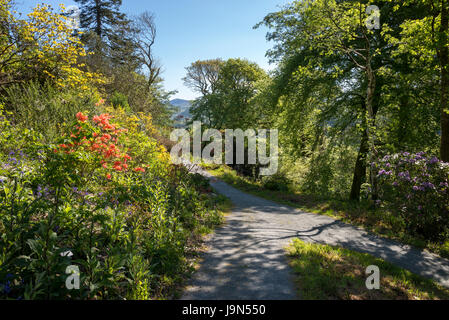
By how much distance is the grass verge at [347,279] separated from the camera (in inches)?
131

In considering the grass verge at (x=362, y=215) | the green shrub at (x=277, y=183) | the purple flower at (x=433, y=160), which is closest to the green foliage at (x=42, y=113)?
the grass verge at (x=362, y=215)

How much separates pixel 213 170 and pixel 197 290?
18.7 meters

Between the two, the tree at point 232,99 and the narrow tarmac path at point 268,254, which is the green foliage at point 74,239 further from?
the tree at point 232,99

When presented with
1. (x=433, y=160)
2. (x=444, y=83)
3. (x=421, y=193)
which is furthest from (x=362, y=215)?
(x=444, y=83)

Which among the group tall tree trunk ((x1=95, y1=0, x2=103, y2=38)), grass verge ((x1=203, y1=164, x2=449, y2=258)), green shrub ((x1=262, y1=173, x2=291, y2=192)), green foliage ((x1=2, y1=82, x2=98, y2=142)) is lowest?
grass verge ((x1=203, y1=164, x2=449, y2=258))

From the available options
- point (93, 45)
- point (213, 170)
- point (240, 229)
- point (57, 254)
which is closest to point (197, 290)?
point (57, 254)

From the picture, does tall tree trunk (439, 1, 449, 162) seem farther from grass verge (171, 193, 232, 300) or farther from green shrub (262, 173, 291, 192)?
green shrub (262, 173, 291, 192)

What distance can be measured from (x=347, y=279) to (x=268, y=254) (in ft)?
4.66

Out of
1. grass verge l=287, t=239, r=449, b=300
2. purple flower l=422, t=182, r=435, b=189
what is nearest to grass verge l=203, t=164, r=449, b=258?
purple flower l=422, t=182, r=435, b=189

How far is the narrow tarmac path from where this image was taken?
3.38m

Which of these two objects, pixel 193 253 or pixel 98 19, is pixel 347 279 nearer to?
pixel 193 253

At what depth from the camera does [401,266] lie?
4664 mm

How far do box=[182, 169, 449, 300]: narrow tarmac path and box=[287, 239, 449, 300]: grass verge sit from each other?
0.77 ft

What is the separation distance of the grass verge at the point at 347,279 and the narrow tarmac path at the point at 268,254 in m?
0.24
